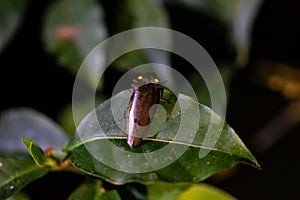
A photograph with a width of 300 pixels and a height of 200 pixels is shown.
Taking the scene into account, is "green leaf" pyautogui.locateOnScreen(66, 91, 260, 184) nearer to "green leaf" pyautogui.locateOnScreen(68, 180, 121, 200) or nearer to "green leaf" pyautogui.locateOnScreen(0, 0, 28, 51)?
"green leaf" pyautogui.locateOnScreen(68, 180, 121, 200)

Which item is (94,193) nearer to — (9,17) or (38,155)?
(38,155)

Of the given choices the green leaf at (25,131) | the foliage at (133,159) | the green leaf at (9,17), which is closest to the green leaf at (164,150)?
the foliage at (133,159)

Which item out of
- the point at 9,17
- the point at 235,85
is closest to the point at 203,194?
the point at 9,17

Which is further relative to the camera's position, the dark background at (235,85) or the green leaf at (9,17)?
the dark background at (235,85)

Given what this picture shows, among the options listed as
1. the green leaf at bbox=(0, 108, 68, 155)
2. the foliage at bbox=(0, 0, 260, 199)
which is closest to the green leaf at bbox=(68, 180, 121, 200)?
the foliage at bbox=(0, 0, 260, 199)

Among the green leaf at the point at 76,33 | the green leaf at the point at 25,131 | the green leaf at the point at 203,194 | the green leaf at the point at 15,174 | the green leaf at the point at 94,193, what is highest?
the green leaf at the point at 76,33

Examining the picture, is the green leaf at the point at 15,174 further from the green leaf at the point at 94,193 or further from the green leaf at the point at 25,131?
the green leaf at the point at 25,131
